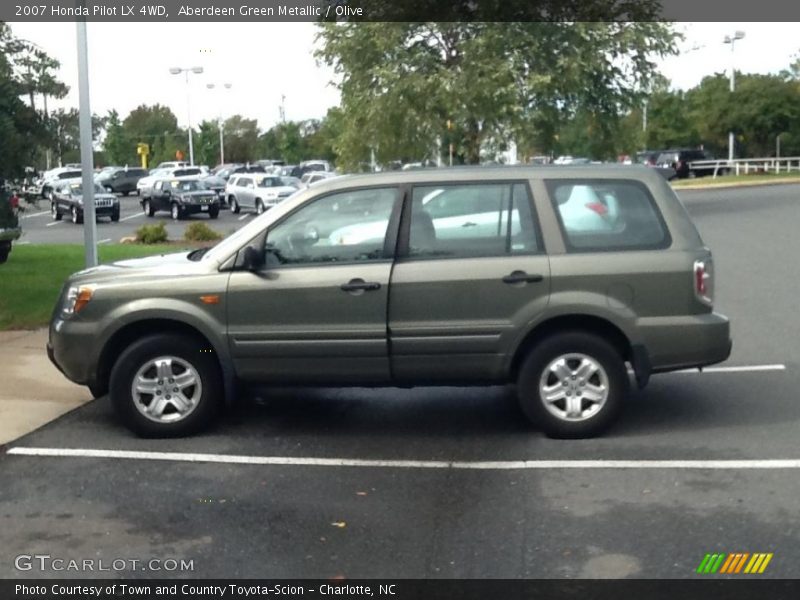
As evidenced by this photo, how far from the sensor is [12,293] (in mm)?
15367

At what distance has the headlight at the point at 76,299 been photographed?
8.02 metres

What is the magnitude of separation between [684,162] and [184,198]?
29.0 m

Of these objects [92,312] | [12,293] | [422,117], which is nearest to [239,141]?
[422,117]

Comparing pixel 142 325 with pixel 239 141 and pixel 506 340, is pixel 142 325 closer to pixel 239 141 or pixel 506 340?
pixel 506 340

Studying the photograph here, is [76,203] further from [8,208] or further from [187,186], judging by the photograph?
[8,208]

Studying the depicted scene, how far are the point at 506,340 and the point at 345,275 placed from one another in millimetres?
1174

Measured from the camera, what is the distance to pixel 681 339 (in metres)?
7.78

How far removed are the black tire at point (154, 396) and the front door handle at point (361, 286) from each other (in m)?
1.09

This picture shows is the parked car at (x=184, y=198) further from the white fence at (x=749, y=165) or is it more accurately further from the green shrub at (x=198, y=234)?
the white fence at (x=749, y=165)

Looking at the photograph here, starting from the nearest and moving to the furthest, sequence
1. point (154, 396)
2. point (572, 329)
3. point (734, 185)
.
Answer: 1. point (572, 329)
2. point (154, 396)
3. point (734, 185)

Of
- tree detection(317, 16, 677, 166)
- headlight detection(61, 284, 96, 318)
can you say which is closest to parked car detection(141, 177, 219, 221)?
tree detection(317, 16, 677, 166)

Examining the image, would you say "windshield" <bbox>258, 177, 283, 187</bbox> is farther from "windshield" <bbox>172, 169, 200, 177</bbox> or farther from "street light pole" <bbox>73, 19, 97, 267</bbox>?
"street light pole" <bbox>73, 19, 97, 267</bbox>

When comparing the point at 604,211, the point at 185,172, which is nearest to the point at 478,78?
the point at 604,211
